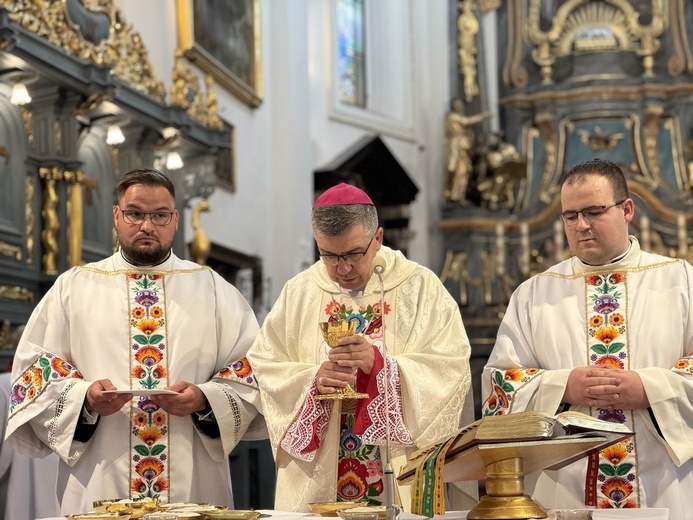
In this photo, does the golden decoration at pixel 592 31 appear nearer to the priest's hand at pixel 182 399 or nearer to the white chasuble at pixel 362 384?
the white chasuble at pixel 362 384

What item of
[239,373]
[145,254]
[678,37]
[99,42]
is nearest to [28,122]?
[99,42]

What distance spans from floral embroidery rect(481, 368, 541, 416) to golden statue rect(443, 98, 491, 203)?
13.1m

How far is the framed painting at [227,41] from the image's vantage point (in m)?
11.0

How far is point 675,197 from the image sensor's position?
16500 mm

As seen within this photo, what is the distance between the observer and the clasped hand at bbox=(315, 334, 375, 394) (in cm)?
377

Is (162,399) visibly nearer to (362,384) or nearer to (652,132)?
(362,384)

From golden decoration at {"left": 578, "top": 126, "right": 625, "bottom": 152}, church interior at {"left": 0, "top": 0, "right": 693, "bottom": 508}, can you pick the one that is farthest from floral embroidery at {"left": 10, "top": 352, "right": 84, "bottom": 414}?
golden decoration at {"left": 578, "top": 126, "right": 625, "bottom": 152}

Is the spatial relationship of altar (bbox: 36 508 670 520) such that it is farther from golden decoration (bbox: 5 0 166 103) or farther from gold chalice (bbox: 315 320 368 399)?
golden decoration (bbox: 5 0 166 103)

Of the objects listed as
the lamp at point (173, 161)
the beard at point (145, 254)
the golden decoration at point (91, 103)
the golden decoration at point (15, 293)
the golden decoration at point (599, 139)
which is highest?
the golden decoration at point (599, 139)

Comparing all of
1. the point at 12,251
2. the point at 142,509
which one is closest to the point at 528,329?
the point at 142,509

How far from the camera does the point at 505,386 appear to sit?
13.5 ft

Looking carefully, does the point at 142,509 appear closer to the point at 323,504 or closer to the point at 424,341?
the point at 323,504

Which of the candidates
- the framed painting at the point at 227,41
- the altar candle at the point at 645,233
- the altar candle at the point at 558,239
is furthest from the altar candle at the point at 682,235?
the framed painting at the point at 227,41

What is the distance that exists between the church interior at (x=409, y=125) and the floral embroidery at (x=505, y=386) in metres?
4.38
